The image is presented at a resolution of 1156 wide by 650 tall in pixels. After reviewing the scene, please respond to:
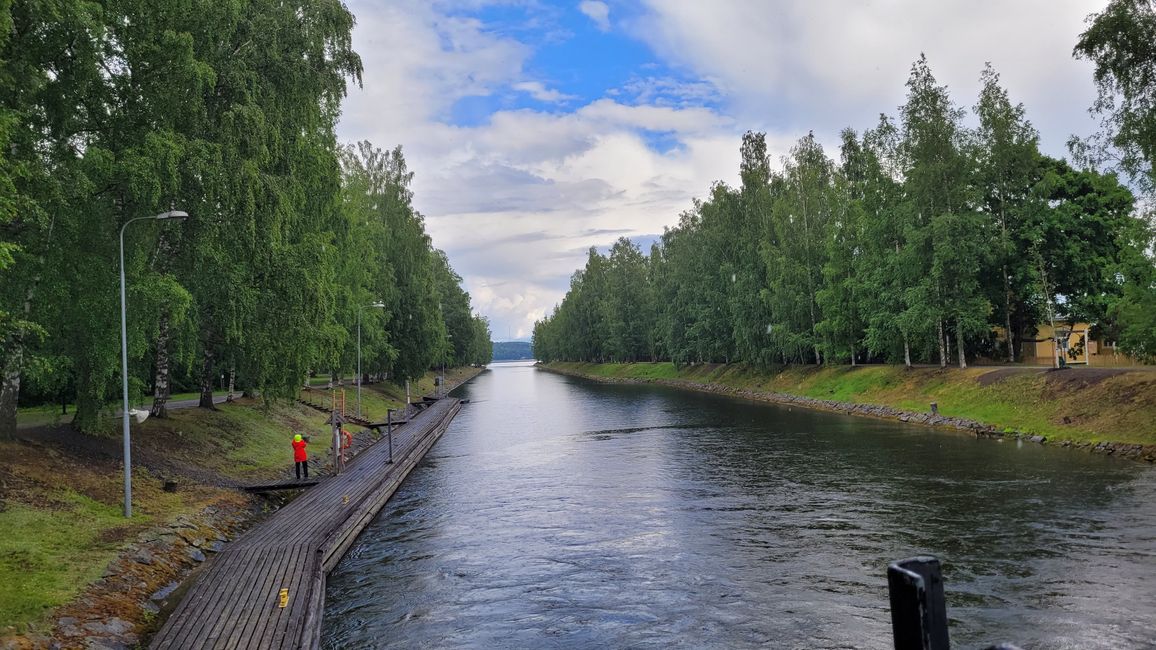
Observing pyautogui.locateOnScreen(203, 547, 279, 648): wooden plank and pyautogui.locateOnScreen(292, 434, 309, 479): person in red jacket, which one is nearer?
pyautogui.locateOnScreen(203, 547, 279, 648): wooden plank

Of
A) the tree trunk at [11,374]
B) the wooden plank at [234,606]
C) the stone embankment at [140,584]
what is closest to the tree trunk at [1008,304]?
the stone embankment at [140,584]

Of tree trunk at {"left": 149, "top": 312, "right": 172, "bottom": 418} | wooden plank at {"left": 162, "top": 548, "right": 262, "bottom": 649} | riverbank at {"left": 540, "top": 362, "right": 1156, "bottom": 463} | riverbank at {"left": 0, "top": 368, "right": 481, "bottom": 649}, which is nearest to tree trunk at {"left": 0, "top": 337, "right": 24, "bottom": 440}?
riverbank at {"left": 0, "top": 368, "right": 481, "bottom": 649}

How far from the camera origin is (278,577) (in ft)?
50.9

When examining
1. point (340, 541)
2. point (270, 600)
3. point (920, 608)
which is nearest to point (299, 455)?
point (340, 541)

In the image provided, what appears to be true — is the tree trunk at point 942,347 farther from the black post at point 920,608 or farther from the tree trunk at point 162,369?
the black post at point 920,608

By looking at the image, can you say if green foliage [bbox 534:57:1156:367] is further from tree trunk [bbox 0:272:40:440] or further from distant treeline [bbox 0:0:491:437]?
tree trunk [bbox 0:272:40:440]

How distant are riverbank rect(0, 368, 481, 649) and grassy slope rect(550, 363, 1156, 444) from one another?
3675cm

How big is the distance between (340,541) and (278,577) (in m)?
3.86

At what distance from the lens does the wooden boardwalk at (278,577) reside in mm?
Answer: 12391

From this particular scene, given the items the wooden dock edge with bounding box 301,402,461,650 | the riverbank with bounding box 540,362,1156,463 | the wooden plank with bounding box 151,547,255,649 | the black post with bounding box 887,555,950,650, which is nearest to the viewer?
the black post with bounding box 887,555,950,650

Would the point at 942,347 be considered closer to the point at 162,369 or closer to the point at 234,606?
the point at 162,369

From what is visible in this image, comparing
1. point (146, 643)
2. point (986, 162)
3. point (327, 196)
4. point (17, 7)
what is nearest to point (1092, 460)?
point (986, 162)

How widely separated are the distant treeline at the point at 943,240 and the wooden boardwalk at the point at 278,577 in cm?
3525

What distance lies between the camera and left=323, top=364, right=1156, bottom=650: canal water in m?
13.6
